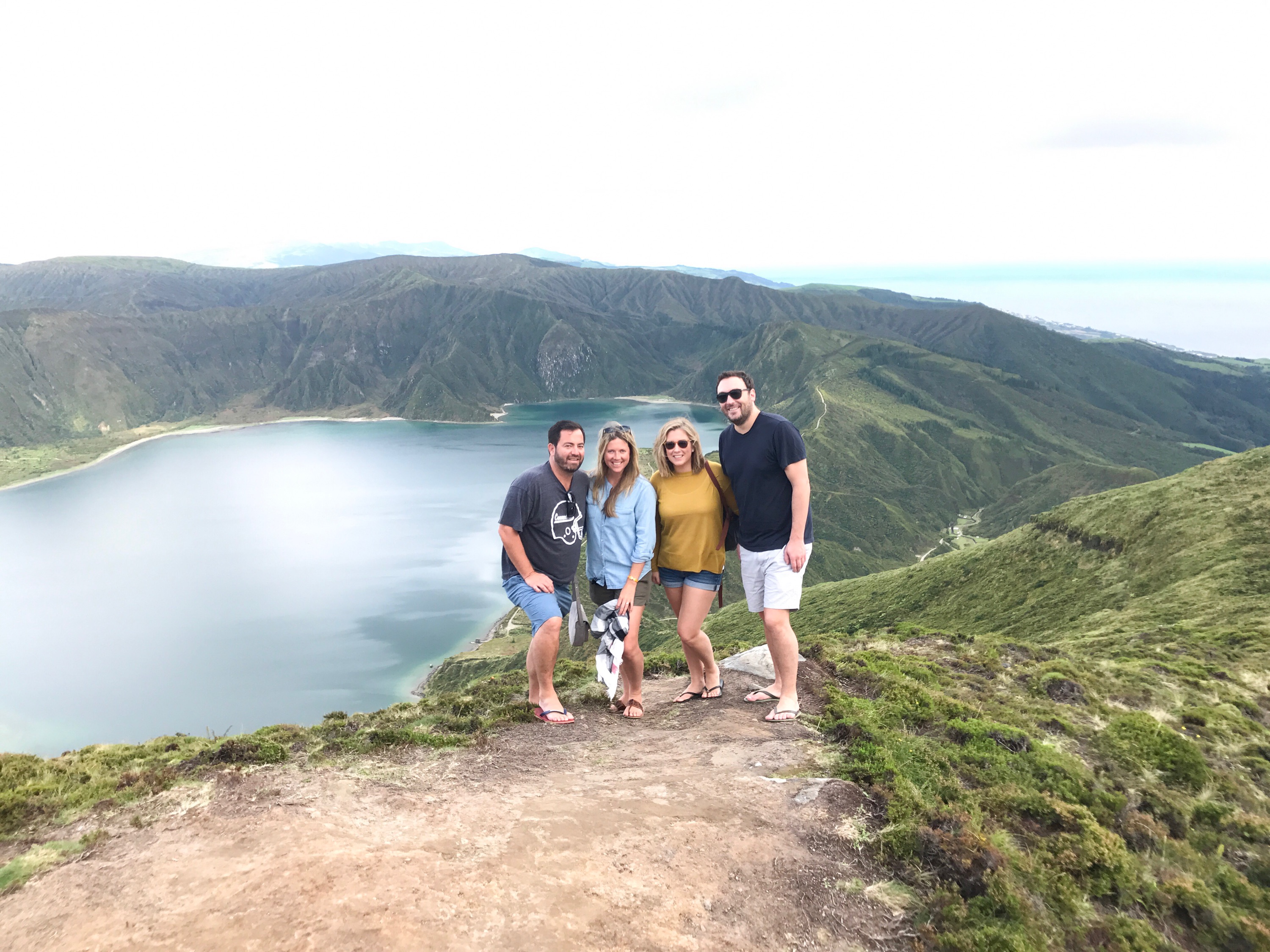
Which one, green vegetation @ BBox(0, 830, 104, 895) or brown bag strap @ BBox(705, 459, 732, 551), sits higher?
brown bag strap @ BBox(705, 459, 732, 551)

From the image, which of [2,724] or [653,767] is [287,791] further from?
[2,724]

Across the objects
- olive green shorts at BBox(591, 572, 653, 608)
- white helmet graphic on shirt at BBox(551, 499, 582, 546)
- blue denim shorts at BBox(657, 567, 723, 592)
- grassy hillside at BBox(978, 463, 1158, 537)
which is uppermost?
white helmet graphic on shirt at BBox(551, 499, 582, 546)

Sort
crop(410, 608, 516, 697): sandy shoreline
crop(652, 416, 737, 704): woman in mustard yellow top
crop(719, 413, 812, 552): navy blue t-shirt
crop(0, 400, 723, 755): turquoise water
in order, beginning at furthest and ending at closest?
crop(0, 400, 723, 755): turquoise water → crop(410, 608, 516, 697): sandy shoreline → crop(652, 416, 737, 704): woman in mustard yellow top → crop(719, 413, 812, 552): navy blue t-shirt

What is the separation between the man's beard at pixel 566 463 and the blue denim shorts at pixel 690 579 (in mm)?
1781

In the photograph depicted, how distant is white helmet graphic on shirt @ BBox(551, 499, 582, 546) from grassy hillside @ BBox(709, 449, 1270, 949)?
3.94m

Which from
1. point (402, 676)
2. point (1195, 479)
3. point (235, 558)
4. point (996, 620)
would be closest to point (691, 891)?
point (996, 620)

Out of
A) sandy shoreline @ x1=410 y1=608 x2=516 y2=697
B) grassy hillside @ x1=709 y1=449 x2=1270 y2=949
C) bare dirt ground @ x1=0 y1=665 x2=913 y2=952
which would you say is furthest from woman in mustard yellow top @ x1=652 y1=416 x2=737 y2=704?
sandy shoreline @ x1=410 y1=608 x2=516 y2=697

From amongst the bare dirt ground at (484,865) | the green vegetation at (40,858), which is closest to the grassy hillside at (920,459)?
the bare dirt ground at (484,865)

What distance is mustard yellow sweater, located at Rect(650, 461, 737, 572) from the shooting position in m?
7.94

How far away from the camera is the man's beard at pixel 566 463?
7.68 metres

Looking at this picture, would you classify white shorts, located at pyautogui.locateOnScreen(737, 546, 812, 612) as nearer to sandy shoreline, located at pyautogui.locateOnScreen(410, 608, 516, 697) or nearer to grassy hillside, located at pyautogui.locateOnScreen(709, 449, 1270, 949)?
grassy hillside, located at pyautogui.locateOnScreen(709, 449, 1270, 949)

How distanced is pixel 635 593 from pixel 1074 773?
5.06 m

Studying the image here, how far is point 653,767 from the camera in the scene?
709 centimetres

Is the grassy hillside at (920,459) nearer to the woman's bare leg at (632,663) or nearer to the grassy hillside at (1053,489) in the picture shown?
the grassy hillside at (1053,489)
